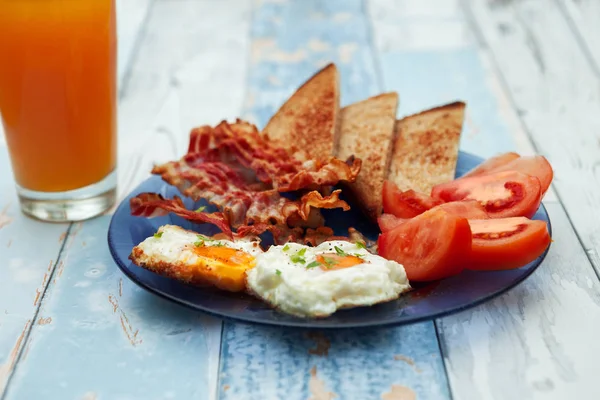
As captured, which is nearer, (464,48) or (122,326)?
(122,326)

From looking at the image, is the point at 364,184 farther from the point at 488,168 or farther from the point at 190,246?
the point at 190,246

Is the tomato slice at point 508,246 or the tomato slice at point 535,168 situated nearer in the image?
the tomato slice at point 508,246

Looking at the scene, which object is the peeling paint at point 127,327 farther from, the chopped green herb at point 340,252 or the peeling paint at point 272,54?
the peeling paint at point 272,54

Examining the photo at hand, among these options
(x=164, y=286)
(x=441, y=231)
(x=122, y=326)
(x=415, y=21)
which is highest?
(x=441, y=231)

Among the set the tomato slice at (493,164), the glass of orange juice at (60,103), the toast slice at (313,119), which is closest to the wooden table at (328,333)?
the glass of orange juice at (60,103)

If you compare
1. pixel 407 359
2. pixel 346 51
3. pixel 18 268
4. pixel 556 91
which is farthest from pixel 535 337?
pixel 346 51

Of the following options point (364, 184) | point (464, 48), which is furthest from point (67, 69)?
point (464, 48)

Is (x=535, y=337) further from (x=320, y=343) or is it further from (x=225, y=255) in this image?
(x=225, y=255)
